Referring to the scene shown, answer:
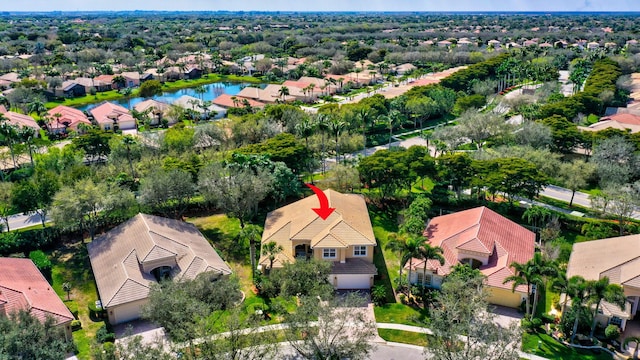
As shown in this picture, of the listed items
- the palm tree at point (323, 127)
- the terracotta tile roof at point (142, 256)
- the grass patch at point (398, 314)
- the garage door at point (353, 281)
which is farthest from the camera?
the palm tree at point (323, 127)

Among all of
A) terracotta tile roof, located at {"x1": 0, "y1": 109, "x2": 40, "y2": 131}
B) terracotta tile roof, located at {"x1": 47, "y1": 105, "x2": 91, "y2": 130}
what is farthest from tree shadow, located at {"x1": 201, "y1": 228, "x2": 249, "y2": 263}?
terracotta tile roof, located at {"x1": 47, "y1": 105, "x2": 91, "y2": 130}

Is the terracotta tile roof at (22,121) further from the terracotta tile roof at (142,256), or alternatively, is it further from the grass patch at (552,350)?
the grass patch at (552,350)

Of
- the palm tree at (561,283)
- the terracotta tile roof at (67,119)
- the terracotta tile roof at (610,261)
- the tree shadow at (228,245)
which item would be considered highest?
the terracotta tile roof at (67,119)

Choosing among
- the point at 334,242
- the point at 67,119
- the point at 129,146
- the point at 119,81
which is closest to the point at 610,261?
the point at 334,242

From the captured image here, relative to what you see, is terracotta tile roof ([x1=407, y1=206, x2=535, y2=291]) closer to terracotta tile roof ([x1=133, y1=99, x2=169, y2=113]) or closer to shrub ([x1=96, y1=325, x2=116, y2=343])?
shrub ([x1=96, y1=325, x2=116, y2=343])

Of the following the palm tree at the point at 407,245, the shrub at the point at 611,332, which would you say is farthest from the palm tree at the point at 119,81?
the shrub at the point at 611,332

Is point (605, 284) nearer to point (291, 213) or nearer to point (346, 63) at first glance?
point (291, 213)

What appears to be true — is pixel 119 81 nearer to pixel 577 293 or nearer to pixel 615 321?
pixel 577 293
